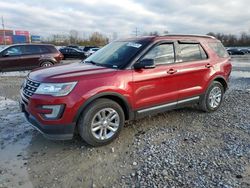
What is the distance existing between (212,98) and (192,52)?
4.21ft

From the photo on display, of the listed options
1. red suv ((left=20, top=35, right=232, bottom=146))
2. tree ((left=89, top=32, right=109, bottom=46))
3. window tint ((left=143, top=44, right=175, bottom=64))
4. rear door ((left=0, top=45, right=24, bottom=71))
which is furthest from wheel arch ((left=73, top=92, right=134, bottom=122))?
tree ((left=89, top=32, right=109, bottom=46))

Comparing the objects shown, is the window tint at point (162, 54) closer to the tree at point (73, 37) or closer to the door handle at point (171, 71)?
the door handle at point (171, 71)

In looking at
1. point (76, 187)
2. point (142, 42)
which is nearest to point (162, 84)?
point (142, 42)

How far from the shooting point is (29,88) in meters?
4.06

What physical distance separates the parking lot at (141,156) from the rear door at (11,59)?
26.8ft

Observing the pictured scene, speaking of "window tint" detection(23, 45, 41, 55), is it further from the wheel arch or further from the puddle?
the wheel arch

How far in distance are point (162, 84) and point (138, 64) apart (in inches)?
27.0

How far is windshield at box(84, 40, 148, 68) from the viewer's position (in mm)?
4473

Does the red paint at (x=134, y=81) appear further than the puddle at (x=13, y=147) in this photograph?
Yes

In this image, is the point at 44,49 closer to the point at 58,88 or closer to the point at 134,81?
the point at 134,81

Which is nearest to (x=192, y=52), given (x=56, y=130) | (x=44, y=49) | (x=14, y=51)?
(x=56, y=130)

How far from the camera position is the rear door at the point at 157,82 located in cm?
441

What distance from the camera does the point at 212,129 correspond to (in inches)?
192

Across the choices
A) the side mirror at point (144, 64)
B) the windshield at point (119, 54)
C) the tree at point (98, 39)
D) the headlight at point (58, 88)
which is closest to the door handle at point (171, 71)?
the side mirror at point (144, 64)
